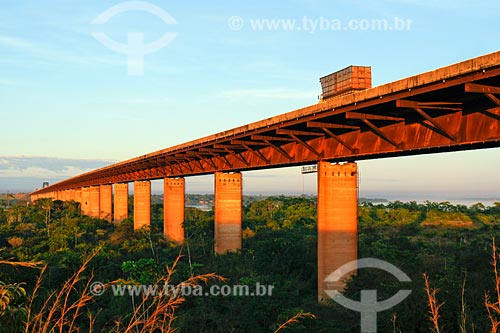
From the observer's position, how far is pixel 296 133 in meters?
26.5

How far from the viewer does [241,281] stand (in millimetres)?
25938

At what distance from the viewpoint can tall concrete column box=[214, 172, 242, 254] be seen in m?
39.1

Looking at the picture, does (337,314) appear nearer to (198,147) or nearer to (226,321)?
(226,321)

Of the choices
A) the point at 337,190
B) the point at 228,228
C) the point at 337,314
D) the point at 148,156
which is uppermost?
the point at 148,156

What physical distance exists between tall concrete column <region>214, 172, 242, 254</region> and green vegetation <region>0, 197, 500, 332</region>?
1.45 metres

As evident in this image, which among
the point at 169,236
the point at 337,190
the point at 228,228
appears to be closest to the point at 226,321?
the point at 337,190

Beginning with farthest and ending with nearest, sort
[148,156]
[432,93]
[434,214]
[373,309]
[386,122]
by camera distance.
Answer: [434,214] < [148,156] < [386,122] < [373,309] < [432,93]

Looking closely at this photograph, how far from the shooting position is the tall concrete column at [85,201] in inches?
3873

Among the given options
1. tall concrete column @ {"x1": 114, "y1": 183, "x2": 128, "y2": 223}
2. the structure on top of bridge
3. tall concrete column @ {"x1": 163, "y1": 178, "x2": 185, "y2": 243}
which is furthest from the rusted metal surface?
tall concrete column @ {"x1": 114, "y1": 183, "x2": 128, "y2": 223}

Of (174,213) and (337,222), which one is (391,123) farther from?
(174,213)

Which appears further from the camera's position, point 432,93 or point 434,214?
point 434,214

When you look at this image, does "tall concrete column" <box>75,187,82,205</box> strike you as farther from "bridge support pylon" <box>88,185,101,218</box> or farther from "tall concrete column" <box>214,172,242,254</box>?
"tall concrete column" <box>214,172,242,254</box>

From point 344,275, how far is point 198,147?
1785 cm

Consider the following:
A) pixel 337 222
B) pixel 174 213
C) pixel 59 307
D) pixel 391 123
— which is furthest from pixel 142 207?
pixel 59 307
